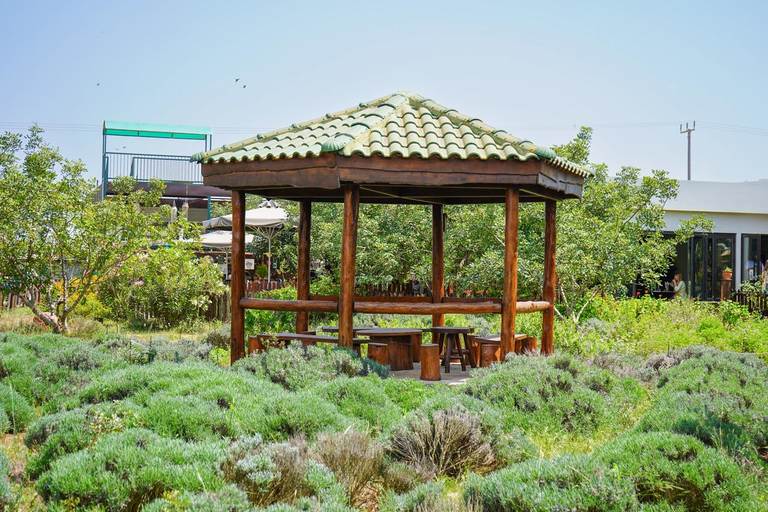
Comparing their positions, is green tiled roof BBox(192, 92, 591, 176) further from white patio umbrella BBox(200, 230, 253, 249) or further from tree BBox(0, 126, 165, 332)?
white patio umbrella BBox(200, 230, 253, 249)

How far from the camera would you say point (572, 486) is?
3.88 m

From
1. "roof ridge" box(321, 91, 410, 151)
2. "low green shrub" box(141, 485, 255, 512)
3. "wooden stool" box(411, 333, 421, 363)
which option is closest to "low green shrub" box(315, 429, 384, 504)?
"low green shrub" box(141, 485, 255, 512)

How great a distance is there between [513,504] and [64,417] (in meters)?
3.21

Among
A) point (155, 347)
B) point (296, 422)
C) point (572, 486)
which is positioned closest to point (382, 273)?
point (155, 347)

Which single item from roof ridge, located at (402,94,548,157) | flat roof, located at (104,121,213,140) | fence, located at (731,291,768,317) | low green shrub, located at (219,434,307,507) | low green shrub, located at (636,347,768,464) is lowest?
low green shrub, located at (219,434,307,507)

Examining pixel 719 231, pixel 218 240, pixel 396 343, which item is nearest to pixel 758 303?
pixel 719 231

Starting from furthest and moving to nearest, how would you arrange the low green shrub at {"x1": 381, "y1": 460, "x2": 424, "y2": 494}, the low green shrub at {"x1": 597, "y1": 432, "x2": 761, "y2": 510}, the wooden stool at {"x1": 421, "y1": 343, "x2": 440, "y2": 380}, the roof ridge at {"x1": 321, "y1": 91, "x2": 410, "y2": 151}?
the wooden stool at {"x1": 421, "y1": 343, "x2": 440, "y2": 380} < the roof ridge at {"x1": 321, "y1": 91, "x2": 410, "y2": 151} < the low green shrub at {"x1": 381, "y1": 460, "x2": 424, "y2": 494} < the low green shrub at {"x1": 597, "y1": 432, "x2": 761, "y2": 510}

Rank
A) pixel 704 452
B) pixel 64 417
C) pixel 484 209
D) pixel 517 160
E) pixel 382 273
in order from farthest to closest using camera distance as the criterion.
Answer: pixel 382 273
pixel 484 209
pixel 517 160
pixel 64 417
pixel 704 452

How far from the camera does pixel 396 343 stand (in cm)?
907

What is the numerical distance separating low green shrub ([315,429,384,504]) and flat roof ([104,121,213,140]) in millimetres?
27906

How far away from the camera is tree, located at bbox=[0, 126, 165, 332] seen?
501 inches

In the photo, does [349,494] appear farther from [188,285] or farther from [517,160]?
A: [188,285]

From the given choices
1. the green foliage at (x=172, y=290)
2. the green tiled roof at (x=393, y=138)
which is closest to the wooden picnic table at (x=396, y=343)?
the green tiled roof at (x=393, y=138)

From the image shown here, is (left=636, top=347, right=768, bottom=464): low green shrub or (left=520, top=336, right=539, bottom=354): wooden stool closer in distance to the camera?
(left=636, top=347, right=768, bottom=464): low green shrub
